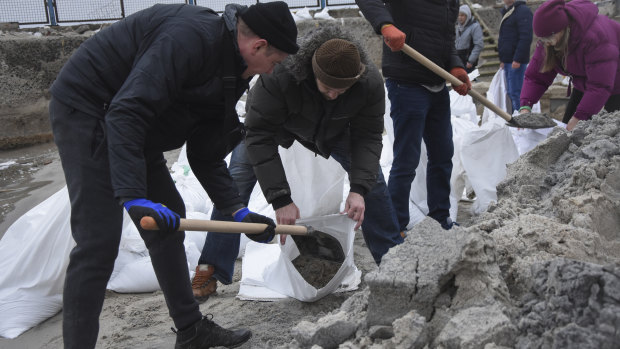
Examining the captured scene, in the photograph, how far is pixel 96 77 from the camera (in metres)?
1.86

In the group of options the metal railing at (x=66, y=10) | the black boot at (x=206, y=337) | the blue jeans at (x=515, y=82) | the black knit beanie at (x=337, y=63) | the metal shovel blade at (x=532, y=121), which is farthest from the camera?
the metal railing at (x=66, y=10)

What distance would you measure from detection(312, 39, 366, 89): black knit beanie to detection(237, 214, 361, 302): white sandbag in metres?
0.82

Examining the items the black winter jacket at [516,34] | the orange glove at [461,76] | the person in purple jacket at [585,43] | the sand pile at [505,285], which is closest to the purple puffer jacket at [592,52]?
the person in purple jacket at [585,43]

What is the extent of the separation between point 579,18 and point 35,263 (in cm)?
342

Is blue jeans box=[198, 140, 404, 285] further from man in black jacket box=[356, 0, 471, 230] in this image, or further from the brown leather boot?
man in black jacket box=[356, 0, 471, 230]

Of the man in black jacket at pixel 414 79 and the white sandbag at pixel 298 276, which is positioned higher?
the man in black jacket at pixel 414 79

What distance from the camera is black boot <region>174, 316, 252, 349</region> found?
88.7 inches

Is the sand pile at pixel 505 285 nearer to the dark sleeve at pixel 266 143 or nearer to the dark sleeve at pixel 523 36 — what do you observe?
the dark sleeve at pixel 266 143

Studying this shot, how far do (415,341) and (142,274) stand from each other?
211 cm

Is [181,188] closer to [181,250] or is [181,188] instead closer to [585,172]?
[181,250]

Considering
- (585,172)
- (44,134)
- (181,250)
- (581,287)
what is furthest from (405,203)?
(44,134)

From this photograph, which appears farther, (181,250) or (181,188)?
(181,188)

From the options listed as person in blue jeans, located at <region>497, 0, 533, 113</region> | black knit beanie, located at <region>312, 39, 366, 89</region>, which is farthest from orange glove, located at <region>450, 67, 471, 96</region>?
person in blue jeans, located at <region>497, 0, 533, 113</region>

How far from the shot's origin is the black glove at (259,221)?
7.23 ft
